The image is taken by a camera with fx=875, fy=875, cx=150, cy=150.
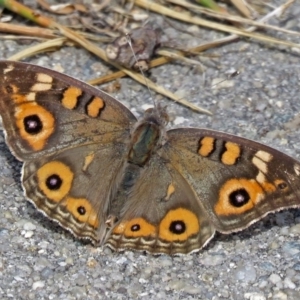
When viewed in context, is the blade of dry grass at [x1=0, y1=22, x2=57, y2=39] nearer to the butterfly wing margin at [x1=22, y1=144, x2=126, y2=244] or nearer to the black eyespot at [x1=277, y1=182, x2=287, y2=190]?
the butterfly wing margin at [x1=22, y1=144, x2=126, y2=244]

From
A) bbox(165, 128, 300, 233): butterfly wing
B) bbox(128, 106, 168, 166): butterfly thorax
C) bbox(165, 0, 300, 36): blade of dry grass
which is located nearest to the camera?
bbox(165, 128, 300, 233): butterfly wing

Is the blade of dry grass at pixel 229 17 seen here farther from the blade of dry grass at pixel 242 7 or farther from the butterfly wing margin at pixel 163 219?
the butterfly wing margin at pixel 163 219

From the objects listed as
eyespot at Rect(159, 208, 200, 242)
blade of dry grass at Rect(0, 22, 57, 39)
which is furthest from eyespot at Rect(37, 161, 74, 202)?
blade of dry grass at Rect(0, 22, 57, 39)

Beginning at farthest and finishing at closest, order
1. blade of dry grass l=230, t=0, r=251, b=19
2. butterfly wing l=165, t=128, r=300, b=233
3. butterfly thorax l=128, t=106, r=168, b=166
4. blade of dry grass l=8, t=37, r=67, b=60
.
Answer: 1. blade of dry grass l=230, t=0, r=251, b=19
2. blade of dry grass l=8, t=37, r=67, b=60
3. butterfly thorax l=128, t=106, r=168, b=166
4. butterfly wing l=165, t=128, r=300, b=233

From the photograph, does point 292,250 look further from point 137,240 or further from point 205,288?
point 137,240

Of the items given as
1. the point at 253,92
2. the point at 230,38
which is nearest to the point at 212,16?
the point at 230,38
